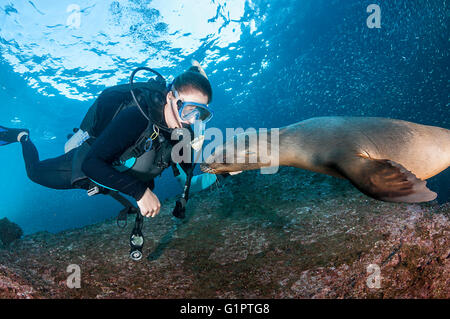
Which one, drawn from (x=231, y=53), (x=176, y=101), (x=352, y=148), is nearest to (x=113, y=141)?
(x=176, y=101)

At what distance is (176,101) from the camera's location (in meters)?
3.04

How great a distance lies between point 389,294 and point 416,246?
0.71 meters

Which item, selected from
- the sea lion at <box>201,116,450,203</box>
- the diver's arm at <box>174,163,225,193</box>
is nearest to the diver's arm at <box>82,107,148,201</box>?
the sea lion at <box>201,116,450,203</box>

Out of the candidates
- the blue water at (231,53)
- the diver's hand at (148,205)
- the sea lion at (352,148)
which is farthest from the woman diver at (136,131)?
the blue water at (231,53)

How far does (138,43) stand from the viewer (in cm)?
1689

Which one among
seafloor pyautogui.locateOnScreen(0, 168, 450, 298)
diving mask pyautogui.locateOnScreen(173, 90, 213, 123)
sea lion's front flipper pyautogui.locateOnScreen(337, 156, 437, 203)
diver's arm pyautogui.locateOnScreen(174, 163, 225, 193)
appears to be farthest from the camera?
diver's arm pyautogui.locateOnScreen(174, 163, 225, 193)

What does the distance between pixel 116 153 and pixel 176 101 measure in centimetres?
108

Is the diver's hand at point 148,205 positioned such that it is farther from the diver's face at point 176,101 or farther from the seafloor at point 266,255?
the diver's face at point 176,101

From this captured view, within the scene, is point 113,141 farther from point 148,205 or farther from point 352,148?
point 352,148

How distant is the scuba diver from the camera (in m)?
2.37

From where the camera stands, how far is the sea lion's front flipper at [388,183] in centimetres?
176

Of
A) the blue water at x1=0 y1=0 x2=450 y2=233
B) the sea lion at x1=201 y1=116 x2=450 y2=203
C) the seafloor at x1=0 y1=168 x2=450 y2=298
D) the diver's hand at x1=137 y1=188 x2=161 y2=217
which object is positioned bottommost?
the seafloor at x1=0 y1=168 x2=450 y2=298

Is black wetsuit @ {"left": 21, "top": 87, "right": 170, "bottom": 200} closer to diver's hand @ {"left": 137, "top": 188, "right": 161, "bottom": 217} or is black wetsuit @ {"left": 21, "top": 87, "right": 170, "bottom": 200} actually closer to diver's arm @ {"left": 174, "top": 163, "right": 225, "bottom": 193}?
diver's hand @ {"left": 137, "top": 188, "right": 161, "bottom": 217}
